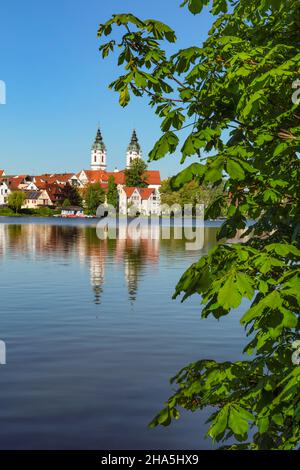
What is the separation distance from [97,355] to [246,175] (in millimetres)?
12756

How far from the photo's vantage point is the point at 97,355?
Result: 18.5 metres

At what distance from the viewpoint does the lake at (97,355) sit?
483 inches

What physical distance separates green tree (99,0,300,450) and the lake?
525 centimetres

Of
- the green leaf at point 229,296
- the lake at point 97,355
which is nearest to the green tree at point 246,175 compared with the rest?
the green leaf at point 229,296

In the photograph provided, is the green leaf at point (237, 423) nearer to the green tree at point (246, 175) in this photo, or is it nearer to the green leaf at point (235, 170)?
the green tree at point (246, 175)

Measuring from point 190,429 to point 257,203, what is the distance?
6902mm

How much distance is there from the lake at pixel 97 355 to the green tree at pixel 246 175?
525cm

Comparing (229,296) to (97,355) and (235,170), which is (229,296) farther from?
(97,355)

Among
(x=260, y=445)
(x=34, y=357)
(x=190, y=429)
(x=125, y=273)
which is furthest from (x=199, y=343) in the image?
(x=125, y=273)

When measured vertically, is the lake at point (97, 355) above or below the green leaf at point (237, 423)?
below

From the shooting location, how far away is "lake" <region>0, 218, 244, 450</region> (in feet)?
40.2

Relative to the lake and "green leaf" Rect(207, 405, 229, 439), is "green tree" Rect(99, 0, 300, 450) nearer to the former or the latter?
"green leaf" Rect(207, 405, 229, 439)

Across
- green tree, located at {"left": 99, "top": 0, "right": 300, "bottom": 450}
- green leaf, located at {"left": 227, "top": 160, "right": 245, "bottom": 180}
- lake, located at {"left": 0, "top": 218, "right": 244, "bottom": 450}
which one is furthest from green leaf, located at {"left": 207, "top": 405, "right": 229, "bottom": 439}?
lake, located at {"left": 0, "top": 218, "right": 244, "bottom": 450}
